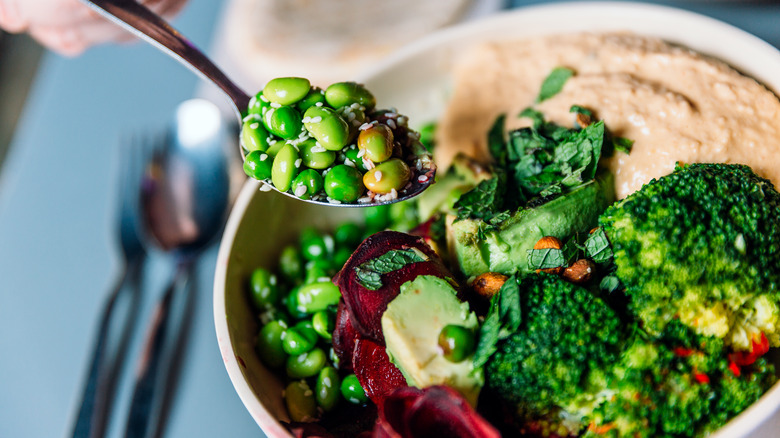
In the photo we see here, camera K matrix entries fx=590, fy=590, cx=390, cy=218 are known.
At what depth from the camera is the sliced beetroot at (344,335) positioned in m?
2.15

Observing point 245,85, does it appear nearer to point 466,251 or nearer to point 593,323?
point 466,251

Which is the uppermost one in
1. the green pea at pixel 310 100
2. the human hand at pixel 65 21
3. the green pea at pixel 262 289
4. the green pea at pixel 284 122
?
the human hand at pixel 65 21

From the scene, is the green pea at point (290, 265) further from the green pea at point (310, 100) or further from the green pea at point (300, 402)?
the green pea at point (310, 100)

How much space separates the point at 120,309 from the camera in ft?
10.5

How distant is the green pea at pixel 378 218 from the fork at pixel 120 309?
135cm

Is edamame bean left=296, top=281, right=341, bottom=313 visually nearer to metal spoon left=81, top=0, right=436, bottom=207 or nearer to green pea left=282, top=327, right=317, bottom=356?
green pea left=282, top=327, right=317, bottom=356

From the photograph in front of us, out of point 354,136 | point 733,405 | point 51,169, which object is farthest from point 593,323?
point 51,169

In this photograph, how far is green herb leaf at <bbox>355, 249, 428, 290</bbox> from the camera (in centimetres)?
203

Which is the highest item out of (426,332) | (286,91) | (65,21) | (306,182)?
(65,21)

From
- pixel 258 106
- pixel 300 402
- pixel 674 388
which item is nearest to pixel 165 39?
pixel 258 106

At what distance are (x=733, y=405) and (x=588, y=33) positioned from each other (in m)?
1.81

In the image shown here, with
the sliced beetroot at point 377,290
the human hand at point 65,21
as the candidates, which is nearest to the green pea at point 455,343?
the sliced beetroot at point 377,290

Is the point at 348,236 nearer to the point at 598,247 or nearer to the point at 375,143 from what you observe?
the point at 375,143

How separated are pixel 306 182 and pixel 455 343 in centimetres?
80
